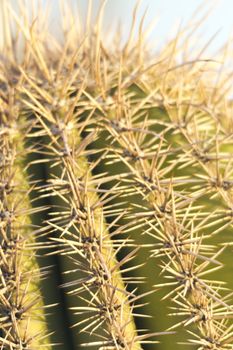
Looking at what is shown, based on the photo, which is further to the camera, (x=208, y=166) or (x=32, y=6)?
(x=32, y=6)

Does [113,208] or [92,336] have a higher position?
[113,208]

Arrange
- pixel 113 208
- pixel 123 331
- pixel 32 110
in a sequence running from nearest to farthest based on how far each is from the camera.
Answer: pixel 123 331
pixel 113 208
pixel 32 110

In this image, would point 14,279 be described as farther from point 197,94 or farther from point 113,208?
point 197,94

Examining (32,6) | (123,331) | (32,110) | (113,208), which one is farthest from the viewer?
(32,6)

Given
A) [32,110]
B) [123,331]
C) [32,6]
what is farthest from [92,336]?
[32,6]

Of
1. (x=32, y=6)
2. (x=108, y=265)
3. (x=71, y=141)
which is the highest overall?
(x=32, y=6)

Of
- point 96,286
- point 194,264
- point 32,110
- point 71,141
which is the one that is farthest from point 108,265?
point 32,110

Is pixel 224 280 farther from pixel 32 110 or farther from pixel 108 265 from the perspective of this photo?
pixel 32 110
